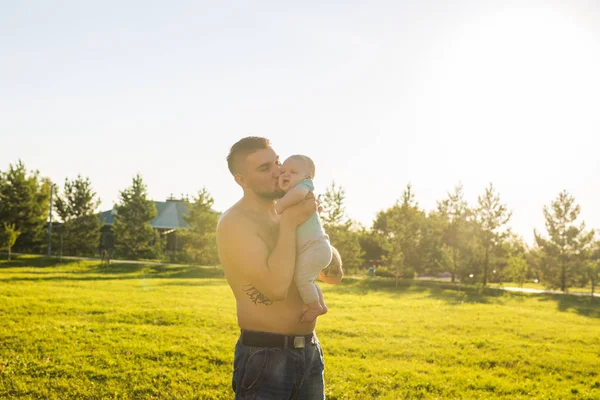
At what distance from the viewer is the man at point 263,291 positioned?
A: 3.14m

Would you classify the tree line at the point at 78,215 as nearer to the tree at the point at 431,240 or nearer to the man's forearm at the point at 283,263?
the tree at the point at 431,240

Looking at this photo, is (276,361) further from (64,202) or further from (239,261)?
(64,202)

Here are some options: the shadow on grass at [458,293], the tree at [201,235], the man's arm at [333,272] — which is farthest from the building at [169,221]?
the man's arm at [333,272]

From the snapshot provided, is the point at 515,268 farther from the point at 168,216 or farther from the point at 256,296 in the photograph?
the point at 168,216

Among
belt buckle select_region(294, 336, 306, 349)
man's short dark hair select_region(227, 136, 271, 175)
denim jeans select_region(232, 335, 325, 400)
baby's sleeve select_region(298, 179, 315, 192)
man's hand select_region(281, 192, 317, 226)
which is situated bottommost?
denim jeans select_region(232, 335, 325, 400)

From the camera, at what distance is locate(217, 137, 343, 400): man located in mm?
3141

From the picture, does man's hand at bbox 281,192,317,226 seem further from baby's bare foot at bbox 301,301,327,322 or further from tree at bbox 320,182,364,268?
tree at bbox 320,182,364,268

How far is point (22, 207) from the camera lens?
44562 mm

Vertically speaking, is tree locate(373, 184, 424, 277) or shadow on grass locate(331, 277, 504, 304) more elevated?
tree locate(373, 184, 424, 277)

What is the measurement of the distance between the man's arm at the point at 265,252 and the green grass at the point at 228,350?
544cm

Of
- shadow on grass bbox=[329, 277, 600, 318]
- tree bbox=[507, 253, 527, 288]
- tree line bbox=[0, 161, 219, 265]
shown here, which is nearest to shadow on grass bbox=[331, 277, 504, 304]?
shadow on grass bbox=[329, 277, 600, 318]

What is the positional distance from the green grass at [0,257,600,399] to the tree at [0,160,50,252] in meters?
27.7

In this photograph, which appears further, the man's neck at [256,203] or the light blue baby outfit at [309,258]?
the man's neck at [256,203]

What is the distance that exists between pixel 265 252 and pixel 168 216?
64.4 metres
